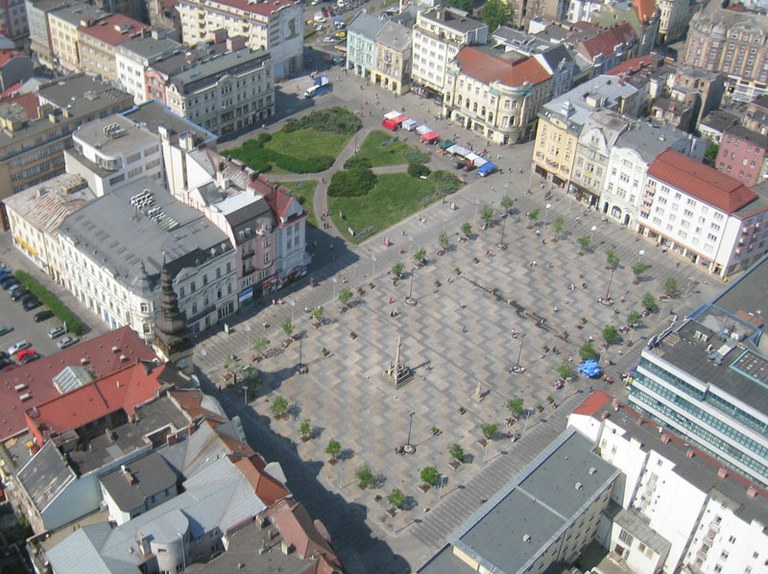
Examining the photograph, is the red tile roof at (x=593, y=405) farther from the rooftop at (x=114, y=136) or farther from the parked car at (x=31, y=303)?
the rooftop at (x=114, y=136)

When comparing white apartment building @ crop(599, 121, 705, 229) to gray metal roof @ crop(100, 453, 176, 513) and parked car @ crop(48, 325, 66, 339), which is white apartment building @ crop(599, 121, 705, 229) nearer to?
parked car @ crop(48, 325, 66, 339)

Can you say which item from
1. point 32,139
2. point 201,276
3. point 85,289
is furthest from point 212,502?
point 32,139

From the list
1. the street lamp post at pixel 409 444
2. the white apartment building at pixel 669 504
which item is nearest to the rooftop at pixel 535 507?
the white apartment building at pixel 669 504

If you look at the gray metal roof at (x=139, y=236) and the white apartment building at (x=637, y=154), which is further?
the white apartment building at (x=637, y=154)

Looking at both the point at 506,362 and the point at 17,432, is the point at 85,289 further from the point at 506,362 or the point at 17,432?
the point at 506,362

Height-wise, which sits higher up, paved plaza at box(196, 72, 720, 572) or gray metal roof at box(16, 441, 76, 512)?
gray metal roof at box(16, 441, 76, 512)

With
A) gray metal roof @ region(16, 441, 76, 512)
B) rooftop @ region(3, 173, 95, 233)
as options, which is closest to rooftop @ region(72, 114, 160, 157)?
rooftop @ region(3, 173, 95, 233)

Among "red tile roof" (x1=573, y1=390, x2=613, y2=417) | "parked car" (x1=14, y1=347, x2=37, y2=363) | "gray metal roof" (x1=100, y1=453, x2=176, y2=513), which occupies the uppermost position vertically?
"red tile roof" (x1=573, y1=390, x2=613, y2=417)
